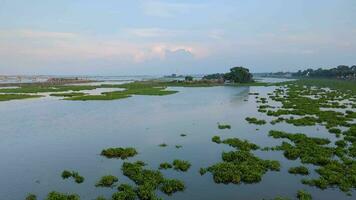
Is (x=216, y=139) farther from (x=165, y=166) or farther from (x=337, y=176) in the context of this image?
(x=337, y=176)

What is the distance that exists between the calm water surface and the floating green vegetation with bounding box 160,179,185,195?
0.40 meters

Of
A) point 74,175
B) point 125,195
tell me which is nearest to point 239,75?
point 74,175

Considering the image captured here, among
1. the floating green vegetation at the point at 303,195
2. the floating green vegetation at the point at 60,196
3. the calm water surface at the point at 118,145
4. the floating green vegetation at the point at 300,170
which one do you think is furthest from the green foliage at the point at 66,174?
the floating green vegetation at the point at 300,170

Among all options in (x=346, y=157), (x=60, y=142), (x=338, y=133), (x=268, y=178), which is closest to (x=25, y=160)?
(x=60, y=142)

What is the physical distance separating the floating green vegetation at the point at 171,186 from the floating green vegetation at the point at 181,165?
2428 millimetres

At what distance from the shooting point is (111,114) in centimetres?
4106

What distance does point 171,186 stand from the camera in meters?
15.7

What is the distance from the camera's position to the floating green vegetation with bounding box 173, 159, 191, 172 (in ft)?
61.2

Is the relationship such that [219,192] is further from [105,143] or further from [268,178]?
[105,143]

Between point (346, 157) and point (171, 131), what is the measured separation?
1489 cm

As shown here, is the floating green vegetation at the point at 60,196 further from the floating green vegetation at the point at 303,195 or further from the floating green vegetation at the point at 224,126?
the floating green vegetation at the point at 224,126

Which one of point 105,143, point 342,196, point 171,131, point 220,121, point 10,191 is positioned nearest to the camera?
point 342,196

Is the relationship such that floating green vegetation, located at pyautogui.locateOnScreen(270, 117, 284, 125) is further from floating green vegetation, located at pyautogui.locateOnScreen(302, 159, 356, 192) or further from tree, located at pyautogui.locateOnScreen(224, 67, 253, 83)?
tree, located at pyautogui.locateOnScreen(224, 67, 253, 83)

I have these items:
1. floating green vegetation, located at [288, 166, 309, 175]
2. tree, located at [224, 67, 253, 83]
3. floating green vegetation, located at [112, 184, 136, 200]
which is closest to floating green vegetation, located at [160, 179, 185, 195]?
floating green vegetation, located at [112, 184, 136, 200]
